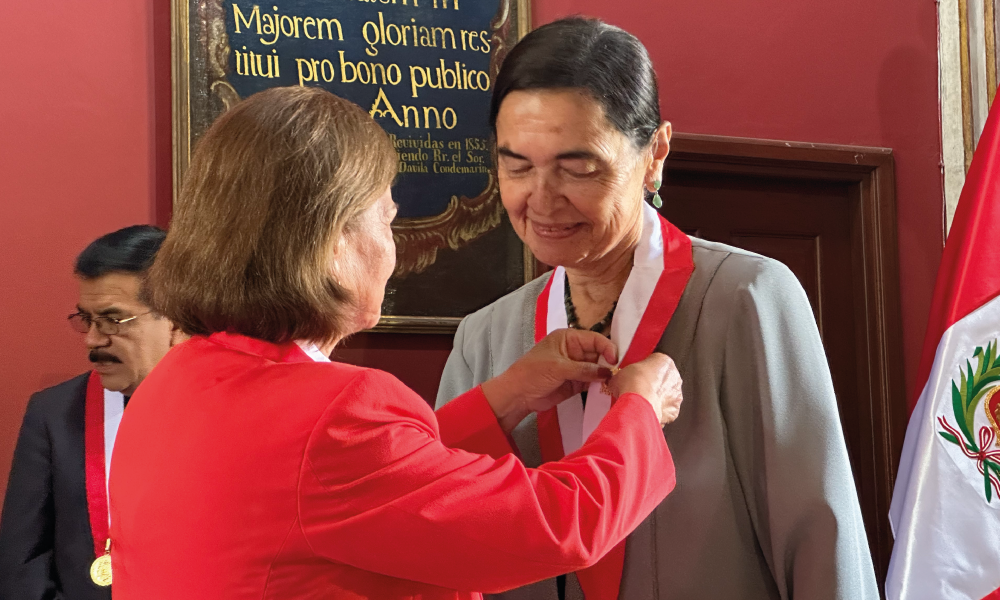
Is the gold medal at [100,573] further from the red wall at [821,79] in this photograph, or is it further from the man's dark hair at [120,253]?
the red wall at [821,79]

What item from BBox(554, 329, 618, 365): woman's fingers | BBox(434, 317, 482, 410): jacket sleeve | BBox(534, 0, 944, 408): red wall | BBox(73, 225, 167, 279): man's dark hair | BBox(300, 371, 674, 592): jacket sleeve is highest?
BBox(534, 0, 944, 408): red wall

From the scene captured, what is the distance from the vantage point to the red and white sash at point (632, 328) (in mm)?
1518

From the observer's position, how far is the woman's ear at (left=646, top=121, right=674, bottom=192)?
5.39ft

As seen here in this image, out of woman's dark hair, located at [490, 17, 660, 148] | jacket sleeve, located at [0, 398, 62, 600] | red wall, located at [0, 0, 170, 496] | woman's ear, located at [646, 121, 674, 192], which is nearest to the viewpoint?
woman's dark hair, located at [490, 17, 660, 148]

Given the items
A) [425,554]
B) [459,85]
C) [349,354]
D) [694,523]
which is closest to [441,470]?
[425,554]

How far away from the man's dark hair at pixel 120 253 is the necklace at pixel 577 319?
1.12 m

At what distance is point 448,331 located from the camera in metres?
2.89

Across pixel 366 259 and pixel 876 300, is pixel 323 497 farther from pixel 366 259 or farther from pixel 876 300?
pixel 876 300

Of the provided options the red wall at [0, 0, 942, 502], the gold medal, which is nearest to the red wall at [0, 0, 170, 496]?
the red wall at [0, 0, 942, 502]

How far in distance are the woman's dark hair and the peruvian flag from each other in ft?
5.46

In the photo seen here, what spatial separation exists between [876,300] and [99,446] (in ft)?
8.25

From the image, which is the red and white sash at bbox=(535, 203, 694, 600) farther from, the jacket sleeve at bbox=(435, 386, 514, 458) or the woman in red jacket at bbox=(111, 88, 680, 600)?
the woman in red jacket at bbox=(111, 88, 680, 600)

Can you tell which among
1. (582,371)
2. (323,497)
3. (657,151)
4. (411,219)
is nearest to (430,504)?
(323,497)

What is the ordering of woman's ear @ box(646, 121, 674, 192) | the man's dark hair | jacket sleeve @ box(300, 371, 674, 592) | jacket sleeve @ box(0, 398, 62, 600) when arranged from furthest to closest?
1. the man's dark hair
2. jacket sleeve @ box(0, 398, 62, 600)
3. woman's ear @ box(646, 121, 674, 192)
4. jacket sleeve @ box(300, 371, 674, 592)
